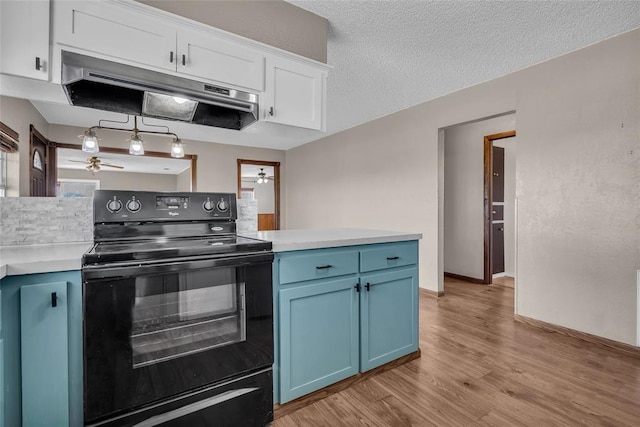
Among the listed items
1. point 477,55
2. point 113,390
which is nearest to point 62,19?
point 113,390

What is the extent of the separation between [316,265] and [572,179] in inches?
93.6

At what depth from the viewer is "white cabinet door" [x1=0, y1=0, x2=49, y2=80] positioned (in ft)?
4.30

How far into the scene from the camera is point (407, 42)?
2512 mm

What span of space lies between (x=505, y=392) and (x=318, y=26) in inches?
101

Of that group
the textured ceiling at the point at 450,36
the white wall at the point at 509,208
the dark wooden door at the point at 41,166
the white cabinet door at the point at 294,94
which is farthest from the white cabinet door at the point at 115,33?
the white wall at the point at 509,208

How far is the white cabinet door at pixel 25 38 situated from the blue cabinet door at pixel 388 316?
1.86 m

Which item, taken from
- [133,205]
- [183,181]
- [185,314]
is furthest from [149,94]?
[183,181]

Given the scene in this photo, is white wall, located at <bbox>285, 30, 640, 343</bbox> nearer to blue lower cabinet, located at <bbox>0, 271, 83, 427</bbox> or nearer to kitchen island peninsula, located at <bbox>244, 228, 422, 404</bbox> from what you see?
kitchen island peninsula, located at <bbox>244, 228, 422, 404</bbox>

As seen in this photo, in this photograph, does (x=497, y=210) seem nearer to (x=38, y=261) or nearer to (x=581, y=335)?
(x=581, y=335)

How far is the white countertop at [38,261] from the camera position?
41.6 inches

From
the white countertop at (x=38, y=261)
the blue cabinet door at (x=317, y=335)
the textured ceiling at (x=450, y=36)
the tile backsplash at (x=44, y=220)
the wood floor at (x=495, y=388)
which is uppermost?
the textured ceiling at (x=450, y=36)

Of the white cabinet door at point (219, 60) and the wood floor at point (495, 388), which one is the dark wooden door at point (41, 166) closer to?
the white cabinet door at point (219, 60)

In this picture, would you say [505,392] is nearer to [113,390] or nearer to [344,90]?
[113,390]

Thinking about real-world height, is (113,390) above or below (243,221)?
below
